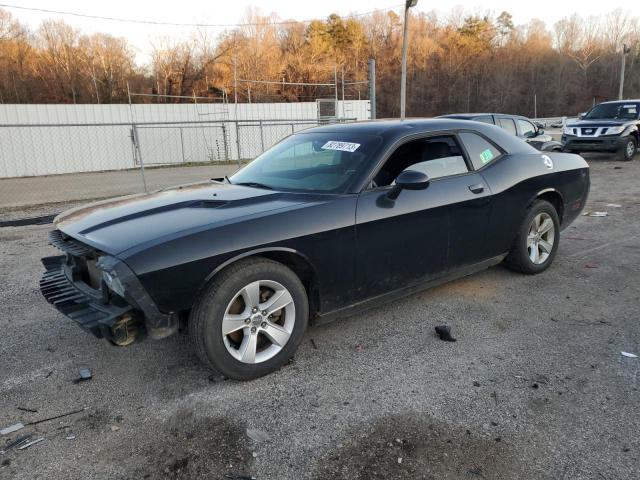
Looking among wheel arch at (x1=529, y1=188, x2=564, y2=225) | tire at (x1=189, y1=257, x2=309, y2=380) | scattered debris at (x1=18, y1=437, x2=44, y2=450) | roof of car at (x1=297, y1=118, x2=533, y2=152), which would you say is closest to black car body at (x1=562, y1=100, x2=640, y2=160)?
wheel arch at (x1=529, y1=188, x2=564, y2=225)

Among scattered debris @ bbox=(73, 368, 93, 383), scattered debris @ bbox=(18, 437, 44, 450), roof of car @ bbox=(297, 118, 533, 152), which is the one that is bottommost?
scattered debris @ bbox=(18, 437, 44, 450)

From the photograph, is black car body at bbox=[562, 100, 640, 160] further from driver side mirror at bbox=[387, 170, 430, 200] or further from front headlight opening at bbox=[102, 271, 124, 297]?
front headlight opening at bbox=[102, 271, 124, 297]

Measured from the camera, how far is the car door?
3.46m

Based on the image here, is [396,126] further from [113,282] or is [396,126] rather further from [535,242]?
[113,282]

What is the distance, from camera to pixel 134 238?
9.31 feet

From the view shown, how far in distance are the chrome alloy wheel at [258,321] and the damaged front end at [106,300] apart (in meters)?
0.36

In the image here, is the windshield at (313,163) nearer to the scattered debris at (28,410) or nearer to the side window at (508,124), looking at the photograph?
the scattered debris at (28,410)

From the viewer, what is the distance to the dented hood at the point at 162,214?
290 cm

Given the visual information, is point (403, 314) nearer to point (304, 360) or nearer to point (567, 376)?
point (304, 360)

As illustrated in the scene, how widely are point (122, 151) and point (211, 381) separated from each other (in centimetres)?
2125

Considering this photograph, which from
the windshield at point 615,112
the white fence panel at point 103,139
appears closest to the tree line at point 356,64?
the white fence panel at point 103,139

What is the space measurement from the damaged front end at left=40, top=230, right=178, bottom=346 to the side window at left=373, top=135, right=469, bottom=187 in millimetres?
1763

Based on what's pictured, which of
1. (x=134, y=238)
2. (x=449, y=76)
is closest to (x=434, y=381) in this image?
(x=134, y=238)

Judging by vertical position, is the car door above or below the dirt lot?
above
